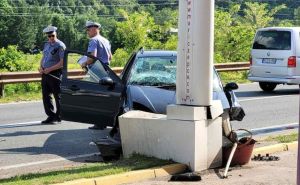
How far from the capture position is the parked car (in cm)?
939

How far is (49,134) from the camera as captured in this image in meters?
10.8

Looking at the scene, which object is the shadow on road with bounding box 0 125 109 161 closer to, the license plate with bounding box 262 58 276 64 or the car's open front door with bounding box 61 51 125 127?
the car's open front door with bounding box 61 51 125 127

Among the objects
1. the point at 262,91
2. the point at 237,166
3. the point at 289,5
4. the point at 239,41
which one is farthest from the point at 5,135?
the point at 289,5

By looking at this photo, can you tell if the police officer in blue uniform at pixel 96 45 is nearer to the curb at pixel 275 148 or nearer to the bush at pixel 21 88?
the curb at pixel 275 148

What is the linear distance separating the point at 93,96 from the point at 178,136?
2.57 m

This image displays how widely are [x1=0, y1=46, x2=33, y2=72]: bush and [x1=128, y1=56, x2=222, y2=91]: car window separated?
1290 cm

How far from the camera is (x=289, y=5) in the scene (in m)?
76.8

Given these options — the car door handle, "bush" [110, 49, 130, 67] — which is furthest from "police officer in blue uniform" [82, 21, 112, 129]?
"bush" [110, 49, 130, 67]

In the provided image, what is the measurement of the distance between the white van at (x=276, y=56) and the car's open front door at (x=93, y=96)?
9121mm

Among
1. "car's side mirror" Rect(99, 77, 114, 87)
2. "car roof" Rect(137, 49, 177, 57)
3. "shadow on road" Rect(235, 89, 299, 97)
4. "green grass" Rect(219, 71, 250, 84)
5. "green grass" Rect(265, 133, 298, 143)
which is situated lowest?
"green grass" Rect(219, 71, 250, 84)

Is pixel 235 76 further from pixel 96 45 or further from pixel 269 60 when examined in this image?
pixel 96 45

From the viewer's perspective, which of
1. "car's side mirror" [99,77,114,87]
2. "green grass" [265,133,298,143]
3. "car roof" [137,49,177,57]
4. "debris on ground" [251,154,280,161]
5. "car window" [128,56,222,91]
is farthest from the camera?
"car roof" [137,49,177,57]

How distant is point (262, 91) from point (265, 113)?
538cm

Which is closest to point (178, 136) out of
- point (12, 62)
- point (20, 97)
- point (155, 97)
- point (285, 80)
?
point (155, 97)
